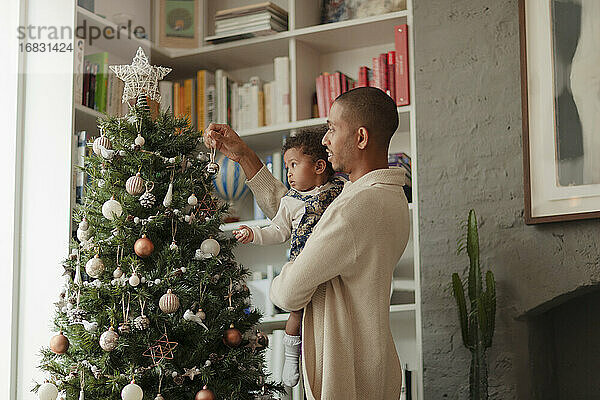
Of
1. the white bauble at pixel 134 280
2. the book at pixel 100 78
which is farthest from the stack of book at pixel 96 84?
the white bauble at pixel 134 280

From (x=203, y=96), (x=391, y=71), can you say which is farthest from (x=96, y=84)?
(x=391, y=71)

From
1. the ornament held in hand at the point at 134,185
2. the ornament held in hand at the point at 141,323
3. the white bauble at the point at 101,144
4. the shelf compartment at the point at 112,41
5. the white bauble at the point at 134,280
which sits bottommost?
the ornament held in hand at the point at 141,323

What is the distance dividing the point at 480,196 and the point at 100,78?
5.16ft

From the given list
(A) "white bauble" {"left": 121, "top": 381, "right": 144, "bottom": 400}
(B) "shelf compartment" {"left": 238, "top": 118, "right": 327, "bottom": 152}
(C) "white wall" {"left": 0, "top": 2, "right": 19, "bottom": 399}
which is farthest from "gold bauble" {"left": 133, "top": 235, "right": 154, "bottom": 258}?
(B) "shelf compartment" {"left": 238, "top": 118, "right": 327, "bottom": 152}

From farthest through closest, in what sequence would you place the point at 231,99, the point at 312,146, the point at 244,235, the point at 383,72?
the point at 231,99, the point at 383,72, the point at 312,146, the point at 244,235

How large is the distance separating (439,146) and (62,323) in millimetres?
1577

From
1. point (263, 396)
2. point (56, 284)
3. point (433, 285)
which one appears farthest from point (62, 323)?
point (433, 285)

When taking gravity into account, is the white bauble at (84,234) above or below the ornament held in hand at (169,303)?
above

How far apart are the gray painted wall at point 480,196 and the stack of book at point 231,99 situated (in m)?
0.66

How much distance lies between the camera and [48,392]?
1942 mm

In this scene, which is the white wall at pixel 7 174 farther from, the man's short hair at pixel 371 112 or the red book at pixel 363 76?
the man's short hair at pixel 371 112

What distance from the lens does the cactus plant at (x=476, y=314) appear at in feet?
8.56

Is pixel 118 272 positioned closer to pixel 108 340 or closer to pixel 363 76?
pixel 108 340

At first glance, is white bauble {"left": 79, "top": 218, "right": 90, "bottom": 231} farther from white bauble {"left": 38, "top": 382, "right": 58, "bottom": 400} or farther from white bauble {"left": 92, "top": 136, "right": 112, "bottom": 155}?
white bauble {"left": 38, "top": 382, "right": 58, "bottom": 400}
